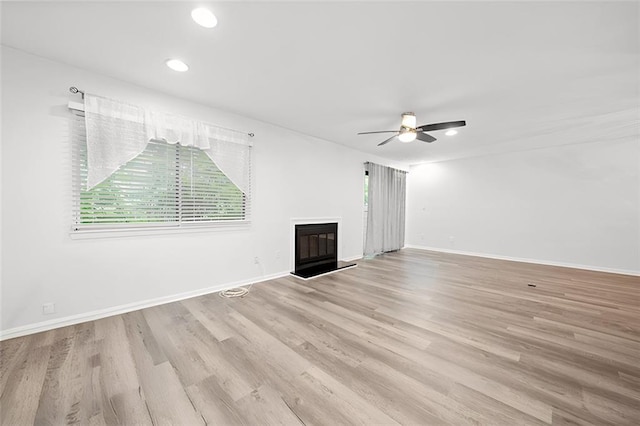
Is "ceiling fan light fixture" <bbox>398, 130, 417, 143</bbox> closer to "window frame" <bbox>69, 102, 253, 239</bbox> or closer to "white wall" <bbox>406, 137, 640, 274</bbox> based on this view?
"window frame" <bbox>69, 102, 253, 239</bbox>

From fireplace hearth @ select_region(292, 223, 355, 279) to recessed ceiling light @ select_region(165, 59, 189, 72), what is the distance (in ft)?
8.90

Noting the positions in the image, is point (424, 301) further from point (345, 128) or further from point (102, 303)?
point (102, 303)

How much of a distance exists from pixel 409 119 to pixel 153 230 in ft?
11.9

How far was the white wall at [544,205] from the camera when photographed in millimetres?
4367

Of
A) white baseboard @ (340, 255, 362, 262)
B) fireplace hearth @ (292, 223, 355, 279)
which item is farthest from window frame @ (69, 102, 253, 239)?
white baseboard @ (340, 255, 362, 262)

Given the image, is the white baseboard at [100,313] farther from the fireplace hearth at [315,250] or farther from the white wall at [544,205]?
the white wall at [544,205]

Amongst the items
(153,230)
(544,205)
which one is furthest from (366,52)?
(544,205)

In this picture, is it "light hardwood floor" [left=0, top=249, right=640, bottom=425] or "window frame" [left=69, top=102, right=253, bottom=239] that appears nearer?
"light hardwood floor" [left=0, top=249, right=640, bottom=425]

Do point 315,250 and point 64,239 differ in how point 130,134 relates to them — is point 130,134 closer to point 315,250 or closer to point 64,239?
point 64,239

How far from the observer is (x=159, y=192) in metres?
2.81

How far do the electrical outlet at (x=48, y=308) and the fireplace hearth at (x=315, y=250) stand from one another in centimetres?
284

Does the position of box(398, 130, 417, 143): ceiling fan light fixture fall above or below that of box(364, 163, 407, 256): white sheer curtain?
above

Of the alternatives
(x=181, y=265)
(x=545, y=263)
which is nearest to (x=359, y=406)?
(x=181, y=265)

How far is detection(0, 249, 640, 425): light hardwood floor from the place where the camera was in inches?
53.3
